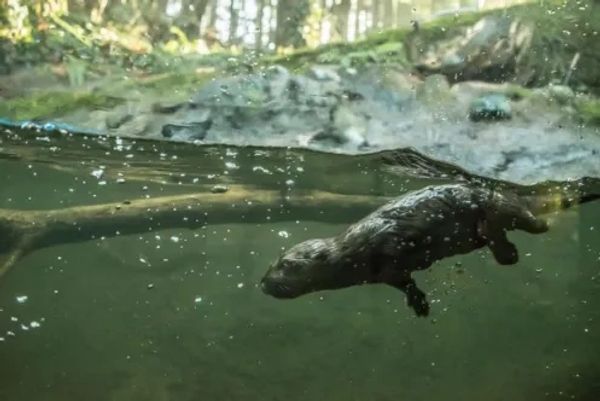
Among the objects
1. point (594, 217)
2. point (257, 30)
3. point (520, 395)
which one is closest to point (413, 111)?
point (257, 30)

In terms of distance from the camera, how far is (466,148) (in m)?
3.17

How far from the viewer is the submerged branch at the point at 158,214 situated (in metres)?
3.92

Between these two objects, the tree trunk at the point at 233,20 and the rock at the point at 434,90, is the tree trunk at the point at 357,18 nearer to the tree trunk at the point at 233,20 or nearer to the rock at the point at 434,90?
the rock at the point at 434,90

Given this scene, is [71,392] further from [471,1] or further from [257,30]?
[471,1]

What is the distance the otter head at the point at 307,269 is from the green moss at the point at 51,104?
1139mm

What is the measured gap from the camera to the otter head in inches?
117

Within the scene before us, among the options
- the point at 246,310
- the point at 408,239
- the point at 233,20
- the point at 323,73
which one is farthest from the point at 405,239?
the point at 246,310

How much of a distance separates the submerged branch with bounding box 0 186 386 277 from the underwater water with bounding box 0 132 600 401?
88 millimetres

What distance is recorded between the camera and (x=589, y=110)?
3.13m

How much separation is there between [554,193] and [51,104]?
2551 mm

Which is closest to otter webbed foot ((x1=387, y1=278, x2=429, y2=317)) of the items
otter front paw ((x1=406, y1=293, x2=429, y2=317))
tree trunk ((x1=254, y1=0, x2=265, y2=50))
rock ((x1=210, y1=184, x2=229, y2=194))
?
otter front paw ((x1=406, y1=293, x2=429, y2=317))

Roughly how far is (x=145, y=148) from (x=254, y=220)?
114cm

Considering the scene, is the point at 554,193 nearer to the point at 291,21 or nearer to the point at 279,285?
the point at 279,285

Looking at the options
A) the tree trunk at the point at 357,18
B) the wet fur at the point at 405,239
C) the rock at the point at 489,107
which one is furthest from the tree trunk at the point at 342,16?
the wet fur at the point at 405,239
